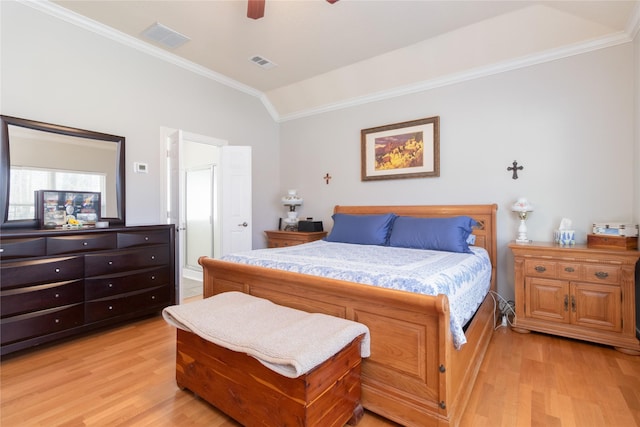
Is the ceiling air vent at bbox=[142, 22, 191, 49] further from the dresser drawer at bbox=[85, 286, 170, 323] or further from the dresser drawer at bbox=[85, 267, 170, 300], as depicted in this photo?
the dresser drawer at bbox=[85, 286, 170, 323]

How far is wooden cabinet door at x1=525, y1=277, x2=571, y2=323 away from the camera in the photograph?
2.59m

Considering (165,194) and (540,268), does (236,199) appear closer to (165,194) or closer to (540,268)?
(165,194)

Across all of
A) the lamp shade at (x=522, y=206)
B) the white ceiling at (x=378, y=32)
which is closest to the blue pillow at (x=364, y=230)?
the lamp shade at (x=522, y=206)

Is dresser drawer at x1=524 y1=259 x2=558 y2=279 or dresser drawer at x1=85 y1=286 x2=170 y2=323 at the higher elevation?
dresser drawer at x1=524 y1=259 x2=558 y2=279

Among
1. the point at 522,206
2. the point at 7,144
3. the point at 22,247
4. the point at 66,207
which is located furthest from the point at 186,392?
the point at 522,206

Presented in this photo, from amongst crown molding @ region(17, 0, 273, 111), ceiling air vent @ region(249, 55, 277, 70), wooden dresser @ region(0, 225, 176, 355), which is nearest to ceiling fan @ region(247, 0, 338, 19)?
ceiling air vent @ region(249, 55, 277, 70)

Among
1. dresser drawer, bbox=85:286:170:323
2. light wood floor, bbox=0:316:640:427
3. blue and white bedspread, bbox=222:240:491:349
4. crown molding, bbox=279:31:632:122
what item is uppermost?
crown molding, bbox=279:31:632:122

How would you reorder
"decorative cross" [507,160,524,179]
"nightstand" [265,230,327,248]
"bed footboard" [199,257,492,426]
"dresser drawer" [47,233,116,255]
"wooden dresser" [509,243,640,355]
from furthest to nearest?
"nightstand" [265,230,327,248] < "decorative cross" [507,160,524,179] < "dresser drawer" [47,233,116,255] < "wooden dresser" [509,243,640,355] < "bed footboard" [199,257,492,426]

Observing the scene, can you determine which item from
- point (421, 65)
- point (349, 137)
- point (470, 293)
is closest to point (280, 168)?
point (349, 137)

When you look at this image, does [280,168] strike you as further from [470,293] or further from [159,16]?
[470,293]

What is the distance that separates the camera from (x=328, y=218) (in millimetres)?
4586

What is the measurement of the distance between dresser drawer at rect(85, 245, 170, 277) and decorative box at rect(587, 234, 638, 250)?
4.05 metres

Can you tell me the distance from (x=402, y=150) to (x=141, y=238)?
314 centimetres

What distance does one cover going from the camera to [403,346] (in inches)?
62.8
